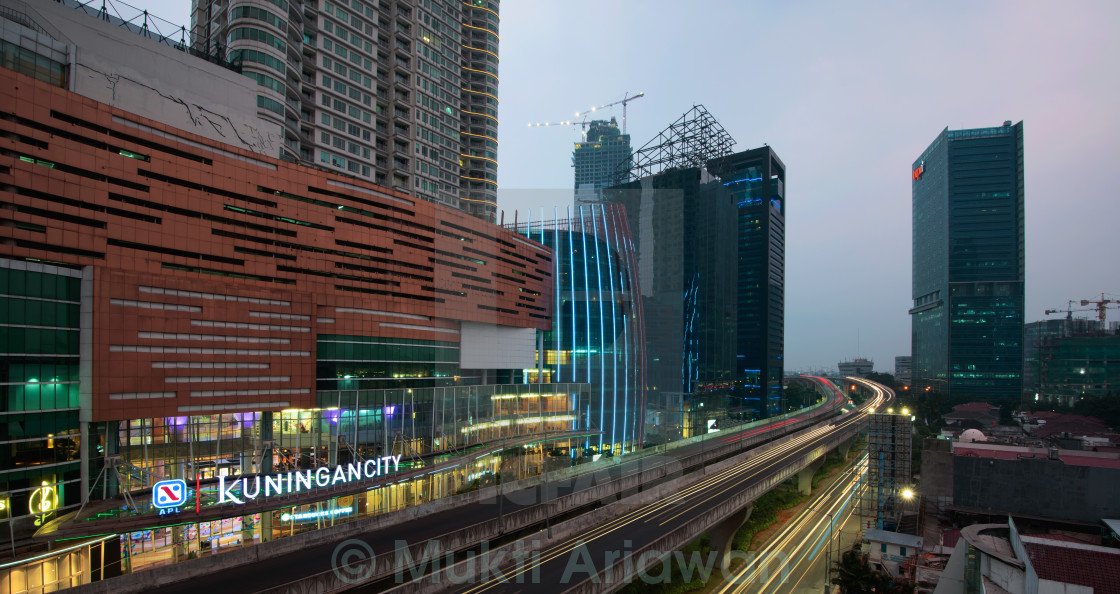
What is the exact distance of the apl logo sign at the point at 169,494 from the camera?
1318 inches

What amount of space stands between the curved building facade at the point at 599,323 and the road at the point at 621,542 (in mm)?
31196

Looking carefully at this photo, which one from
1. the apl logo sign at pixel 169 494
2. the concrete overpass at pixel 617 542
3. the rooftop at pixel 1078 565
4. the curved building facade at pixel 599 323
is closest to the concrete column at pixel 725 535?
the concrete overpass at pixel 617 542

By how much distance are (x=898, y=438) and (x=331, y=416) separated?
5435 cm

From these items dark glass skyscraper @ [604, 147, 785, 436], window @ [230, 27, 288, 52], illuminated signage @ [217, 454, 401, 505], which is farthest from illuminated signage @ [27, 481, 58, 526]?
dark glass skyscraper @ [604, 147, 785, 436]

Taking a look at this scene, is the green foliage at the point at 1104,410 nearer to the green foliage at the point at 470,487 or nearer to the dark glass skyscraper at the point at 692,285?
the dark glass skyscraper at the point at 692,285

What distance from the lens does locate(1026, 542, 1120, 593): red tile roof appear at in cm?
3122

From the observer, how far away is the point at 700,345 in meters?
167

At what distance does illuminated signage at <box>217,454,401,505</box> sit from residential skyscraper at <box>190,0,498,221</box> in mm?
29748

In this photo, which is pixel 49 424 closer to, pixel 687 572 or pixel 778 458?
pixel 687 572

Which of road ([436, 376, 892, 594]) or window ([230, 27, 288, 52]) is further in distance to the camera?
window ([230, 27, 288, 52])

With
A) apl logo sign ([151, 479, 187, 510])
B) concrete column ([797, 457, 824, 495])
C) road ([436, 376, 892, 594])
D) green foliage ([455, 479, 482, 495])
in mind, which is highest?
apl logo sign ([151, 479, 187, 510])

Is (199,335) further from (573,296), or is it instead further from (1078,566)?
(573,296)

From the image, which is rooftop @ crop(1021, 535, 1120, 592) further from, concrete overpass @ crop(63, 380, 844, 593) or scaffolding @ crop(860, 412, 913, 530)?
concrete overpass @ crop(63, 380, 844, 593)

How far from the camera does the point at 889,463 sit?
193 ft
